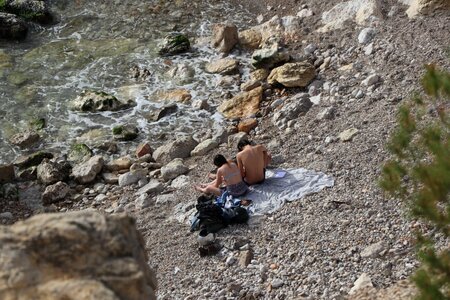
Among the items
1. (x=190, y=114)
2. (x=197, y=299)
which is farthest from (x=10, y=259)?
(x=190, y=114)

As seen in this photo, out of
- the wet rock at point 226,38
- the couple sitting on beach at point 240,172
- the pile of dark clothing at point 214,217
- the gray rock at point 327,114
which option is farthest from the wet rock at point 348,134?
the wet rock at point 226,38

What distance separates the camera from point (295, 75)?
44.4ft

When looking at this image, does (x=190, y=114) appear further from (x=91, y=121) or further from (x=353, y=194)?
(x=353, y=194)

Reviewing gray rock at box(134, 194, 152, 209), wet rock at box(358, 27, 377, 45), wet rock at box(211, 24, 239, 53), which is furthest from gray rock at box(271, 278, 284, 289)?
wet rock at box(211, 24, 239, 53)

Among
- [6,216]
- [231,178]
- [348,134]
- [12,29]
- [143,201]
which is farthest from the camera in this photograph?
[12,29]

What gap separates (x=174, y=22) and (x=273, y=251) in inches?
435

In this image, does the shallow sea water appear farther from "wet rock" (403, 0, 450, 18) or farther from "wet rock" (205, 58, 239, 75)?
"wet rock" (403, 0, 450, 18)

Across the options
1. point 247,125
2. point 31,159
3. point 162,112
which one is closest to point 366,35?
point 247,125

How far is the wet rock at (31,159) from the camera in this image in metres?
13.1

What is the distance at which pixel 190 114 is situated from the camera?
46.9ft

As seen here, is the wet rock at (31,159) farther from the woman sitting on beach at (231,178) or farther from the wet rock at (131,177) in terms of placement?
the woman sitting on beach at (231,178)

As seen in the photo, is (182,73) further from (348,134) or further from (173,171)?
(348,134)

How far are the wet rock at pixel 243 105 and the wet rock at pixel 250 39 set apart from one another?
7.71 feet

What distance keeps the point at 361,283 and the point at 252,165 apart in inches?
134
